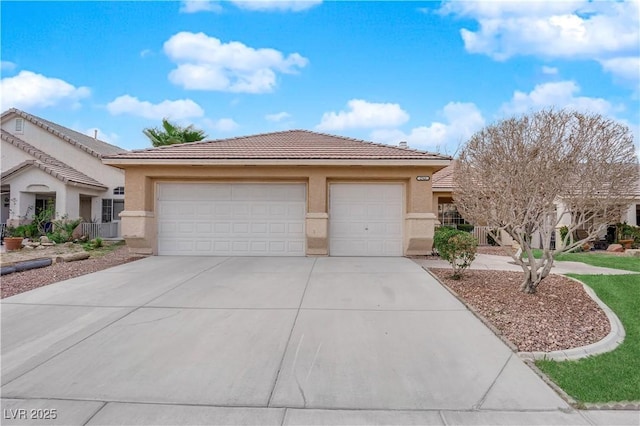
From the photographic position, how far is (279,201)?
11.5 m

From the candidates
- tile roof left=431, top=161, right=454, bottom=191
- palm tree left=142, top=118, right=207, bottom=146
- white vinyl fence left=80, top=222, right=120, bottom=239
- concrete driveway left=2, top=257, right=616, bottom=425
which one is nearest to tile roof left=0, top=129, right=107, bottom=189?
white vinyl fence left=80, top=222, right=120, bottom=239

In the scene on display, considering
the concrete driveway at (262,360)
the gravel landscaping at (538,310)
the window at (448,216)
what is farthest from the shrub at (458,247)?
the window at (448,216)

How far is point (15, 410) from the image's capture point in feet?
9.81

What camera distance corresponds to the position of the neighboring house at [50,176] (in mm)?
16969

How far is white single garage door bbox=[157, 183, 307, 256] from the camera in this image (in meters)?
11.4

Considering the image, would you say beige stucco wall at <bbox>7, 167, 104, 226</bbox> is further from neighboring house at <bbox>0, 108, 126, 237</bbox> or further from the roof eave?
the roof eave

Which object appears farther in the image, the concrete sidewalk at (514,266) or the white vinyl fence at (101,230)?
the white vinyl fence at (101,230)

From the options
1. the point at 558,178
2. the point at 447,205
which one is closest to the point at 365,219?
the point at 558,178

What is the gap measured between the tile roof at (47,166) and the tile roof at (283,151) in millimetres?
8619

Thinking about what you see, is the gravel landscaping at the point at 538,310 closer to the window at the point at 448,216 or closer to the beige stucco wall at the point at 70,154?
the window at the point at 448,216

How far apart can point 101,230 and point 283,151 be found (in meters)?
13.1

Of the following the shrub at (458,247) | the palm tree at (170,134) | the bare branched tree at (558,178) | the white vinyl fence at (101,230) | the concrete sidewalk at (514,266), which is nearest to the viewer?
the bare branched tree at (558,178)

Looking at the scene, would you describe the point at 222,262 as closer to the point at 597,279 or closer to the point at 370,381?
the point at 370,381

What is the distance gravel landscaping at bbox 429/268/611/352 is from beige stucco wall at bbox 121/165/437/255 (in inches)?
118
